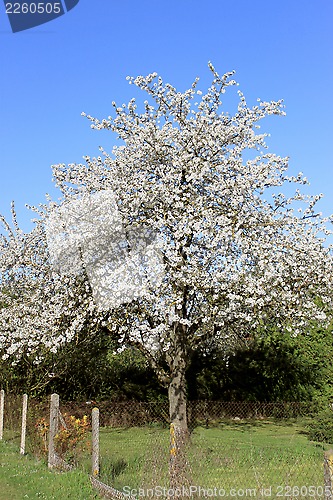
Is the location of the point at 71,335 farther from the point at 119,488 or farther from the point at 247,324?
the point at 119,488

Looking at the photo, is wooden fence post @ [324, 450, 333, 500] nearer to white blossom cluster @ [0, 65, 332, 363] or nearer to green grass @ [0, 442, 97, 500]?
green grass @ [0, 442, 97, 500]

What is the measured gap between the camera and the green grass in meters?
7.19

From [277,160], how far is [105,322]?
17.2ft

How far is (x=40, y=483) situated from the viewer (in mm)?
7867

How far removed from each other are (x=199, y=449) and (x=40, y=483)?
2.79m

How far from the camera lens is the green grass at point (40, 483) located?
23.6 feet

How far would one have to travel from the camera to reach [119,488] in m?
7.11

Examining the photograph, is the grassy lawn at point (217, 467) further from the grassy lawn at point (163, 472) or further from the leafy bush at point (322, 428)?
the leafy bush at point (322, 428)

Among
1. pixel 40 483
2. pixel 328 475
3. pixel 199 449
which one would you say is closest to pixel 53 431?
pixel 40 483

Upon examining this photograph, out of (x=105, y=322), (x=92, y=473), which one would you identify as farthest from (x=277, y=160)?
(x=92, y=473)

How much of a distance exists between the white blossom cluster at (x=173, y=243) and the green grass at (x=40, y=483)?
365cm

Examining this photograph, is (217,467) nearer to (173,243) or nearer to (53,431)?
(53,431)

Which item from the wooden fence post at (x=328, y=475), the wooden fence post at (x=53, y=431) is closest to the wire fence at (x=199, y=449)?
the wooden fence post at (x=328, y=475)

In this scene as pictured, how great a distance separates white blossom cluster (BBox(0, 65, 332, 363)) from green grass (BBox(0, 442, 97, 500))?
144 inches
